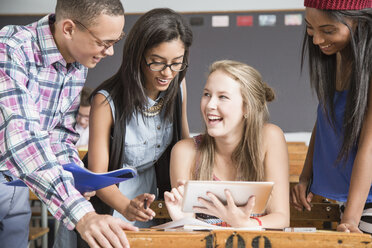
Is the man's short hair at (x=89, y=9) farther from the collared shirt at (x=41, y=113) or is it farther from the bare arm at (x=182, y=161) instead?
the bare arm at (x=182, y=161)

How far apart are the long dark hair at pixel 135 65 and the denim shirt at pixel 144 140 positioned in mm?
55

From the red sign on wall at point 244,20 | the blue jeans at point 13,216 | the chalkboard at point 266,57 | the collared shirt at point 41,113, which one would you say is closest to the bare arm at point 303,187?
the collared shirt at point 41,113

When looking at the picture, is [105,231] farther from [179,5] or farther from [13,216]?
[179,5]

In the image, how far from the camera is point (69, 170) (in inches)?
53.9

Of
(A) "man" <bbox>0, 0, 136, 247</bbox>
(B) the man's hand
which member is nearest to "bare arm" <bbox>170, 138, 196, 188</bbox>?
(A) "man" <bbox>0, 0, 136, 247</bbox>

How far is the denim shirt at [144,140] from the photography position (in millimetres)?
1959

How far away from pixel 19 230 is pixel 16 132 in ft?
2.20

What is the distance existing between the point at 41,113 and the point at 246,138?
795 mm

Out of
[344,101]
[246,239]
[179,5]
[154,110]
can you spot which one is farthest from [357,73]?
[179,5]

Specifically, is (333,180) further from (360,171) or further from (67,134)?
(67,134)

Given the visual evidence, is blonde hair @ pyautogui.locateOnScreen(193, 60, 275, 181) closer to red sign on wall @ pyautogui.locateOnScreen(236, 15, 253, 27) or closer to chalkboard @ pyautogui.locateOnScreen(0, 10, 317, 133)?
chalkboard @ pyautogui.locateOnScreen(0, 10, 317, 133)

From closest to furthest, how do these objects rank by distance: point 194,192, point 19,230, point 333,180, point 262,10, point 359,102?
point 194,192, point 359,102, point 333,180, point 19,230, point 262,10

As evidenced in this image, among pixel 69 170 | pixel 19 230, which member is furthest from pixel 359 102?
pixel 19 230

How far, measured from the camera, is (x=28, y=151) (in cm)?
129
